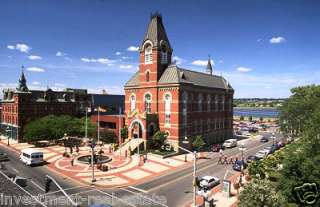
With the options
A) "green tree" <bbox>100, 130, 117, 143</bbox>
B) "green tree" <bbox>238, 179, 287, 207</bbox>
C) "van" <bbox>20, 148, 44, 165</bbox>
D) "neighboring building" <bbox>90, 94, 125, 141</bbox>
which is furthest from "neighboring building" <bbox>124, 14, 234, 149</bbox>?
"green tree" <bbox>238, 179, 287, 207</bbox>

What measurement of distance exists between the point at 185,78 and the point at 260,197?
36.0 meters

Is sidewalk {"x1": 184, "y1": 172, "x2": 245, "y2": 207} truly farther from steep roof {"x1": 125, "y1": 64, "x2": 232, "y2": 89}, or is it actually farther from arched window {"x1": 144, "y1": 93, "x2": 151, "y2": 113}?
arched window {"x1": 144, "y1": 93, "x2": 151, "y2": 113}

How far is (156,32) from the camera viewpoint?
171 ft

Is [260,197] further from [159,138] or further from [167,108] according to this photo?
[167,108]

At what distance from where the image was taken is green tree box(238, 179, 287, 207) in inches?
721

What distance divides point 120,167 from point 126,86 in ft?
76.7

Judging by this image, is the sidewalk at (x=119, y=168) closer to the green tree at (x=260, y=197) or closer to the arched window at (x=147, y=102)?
the arched window at (x=147, y=102)

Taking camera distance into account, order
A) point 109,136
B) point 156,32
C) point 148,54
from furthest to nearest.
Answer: point 109,136
point 148,54
point 156,32

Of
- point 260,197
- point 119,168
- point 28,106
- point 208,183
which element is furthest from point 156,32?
point 260,197

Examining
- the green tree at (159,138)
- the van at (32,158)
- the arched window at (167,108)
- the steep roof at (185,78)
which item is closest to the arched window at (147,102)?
the steep roof at (185,78)

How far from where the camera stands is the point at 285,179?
21016 millimetres

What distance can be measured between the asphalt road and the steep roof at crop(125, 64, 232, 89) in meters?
18.2

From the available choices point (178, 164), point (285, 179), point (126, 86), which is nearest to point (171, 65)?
point (126, 86)

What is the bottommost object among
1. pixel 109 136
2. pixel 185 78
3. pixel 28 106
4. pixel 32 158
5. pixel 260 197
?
pixel 32 158
